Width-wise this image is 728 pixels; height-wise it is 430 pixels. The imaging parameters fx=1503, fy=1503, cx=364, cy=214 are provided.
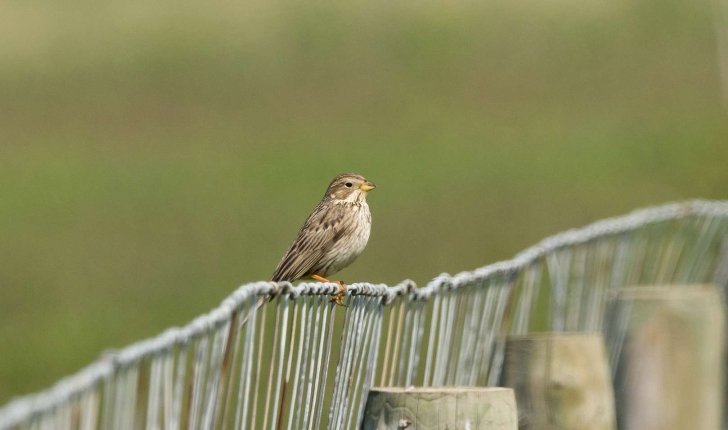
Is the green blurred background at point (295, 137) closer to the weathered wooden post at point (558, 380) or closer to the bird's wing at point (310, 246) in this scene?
the bird's wing at point (310, 246)

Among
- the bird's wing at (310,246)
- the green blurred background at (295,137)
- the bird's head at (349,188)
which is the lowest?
the bird's wing at (310,246)

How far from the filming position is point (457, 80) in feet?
110

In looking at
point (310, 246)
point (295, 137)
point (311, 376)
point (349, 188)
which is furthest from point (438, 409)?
point (295, 137)

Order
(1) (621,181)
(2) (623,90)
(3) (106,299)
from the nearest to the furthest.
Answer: (3) (106,299), (1) (621,181), (2) (623,90)

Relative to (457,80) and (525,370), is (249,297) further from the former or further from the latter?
(457,80)

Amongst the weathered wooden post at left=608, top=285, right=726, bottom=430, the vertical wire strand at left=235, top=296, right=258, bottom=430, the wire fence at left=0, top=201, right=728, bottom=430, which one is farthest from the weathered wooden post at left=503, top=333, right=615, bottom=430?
the vertical wire strand at left=235, top=296, right=258, bottom=430

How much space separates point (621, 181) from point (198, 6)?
→ 57.0 ft

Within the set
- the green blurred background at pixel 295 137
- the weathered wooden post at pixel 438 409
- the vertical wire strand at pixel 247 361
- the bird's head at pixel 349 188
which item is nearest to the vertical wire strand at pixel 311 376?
the weathered wooden post at pixel 438 409

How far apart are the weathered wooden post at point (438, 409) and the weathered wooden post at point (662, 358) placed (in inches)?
81.6

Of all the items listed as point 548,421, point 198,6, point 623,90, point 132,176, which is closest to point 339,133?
point 132,176

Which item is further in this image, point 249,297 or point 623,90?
point 623,90

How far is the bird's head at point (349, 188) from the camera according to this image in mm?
8516

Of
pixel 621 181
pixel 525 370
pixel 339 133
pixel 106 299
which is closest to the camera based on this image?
pixel 525 370

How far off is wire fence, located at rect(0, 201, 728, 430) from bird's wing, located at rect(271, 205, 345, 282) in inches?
65.1
